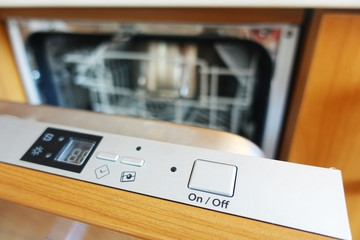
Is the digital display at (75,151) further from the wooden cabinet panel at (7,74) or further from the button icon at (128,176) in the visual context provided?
the wooden cabinet panel at (7,74)

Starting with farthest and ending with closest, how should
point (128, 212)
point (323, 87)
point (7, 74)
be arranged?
point (7, 74) < point (323, 87) < point (128, 212)

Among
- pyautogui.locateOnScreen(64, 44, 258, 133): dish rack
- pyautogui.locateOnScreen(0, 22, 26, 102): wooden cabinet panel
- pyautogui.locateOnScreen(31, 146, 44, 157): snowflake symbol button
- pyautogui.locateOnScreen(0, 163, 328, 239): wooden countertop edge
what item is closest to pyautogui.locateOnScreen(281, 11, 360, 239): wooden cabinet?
pyautogui.locateOnScreen(64, 44, 258, 133): dish rack

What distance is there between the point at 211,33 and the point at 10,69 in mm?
644

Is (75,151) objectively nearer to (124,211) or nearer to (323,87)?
(124,211)

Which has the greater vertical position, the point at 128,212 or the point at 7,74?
the point at 128,212

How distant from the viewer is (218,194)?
0.25 metres

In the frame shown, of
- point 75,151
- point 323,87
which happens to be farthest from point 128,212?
point 323,87

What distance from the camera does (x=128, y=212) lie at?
0.24 m

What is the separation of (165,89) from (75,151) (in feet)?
1.95

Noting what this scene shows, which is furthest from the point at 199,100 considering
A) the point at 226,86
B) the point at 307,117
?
the point at 307,117

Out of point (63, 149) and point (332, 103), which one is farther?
point (332, 103)

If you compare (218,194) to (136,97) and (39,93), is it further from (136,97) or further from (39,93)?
(39,93)

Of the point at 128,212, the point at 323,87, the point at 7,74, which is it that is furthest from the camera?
the point at 7,74

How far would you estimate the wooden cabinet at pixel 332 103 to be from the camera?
427 millimetres
